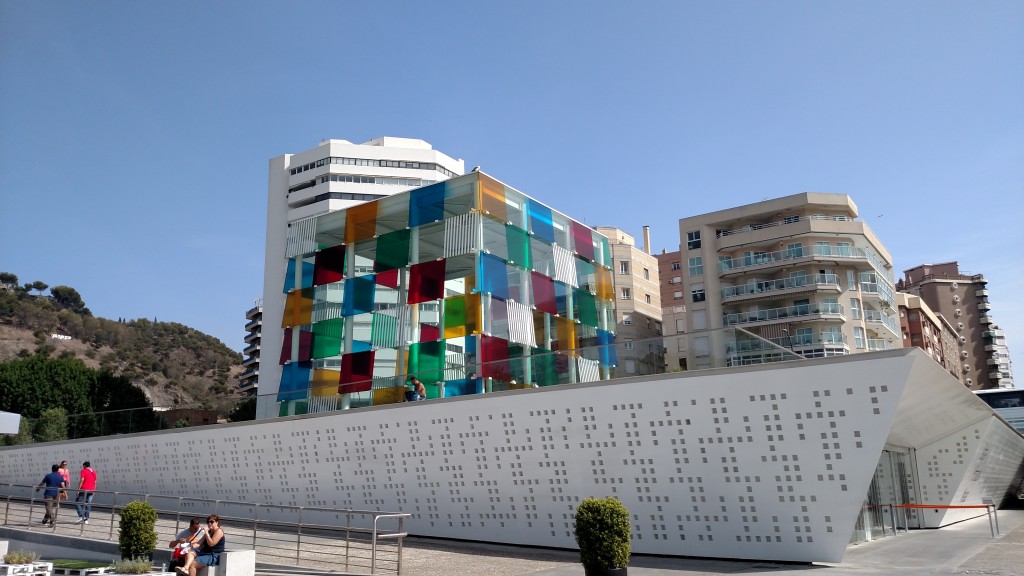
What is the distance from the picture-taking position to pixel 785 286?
59.1 metres

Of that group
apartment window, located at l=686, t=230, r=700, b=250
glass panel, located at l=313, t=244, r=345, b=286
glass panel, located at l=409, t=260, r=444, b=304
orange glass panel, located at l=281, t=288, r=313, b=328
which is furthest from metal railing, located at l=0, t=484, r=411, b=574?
apartment window, located at l=686, t=230, r=700, b=250

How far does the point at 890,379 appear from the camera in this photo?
14.3 metres

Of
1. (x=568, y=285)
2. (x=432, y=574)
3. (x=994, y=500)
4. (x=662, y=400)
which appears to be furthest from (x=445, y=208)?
(x=994, y=500)

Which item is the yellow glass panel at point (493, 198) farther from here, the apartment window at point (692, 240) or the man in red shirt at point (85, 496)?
the apartment window at point (692, 240)

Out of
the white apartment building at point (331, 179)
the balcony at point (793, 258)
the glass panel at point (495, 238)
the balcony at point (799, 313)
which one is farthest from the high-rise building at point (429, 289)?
the white apartment building at point (331, 179)

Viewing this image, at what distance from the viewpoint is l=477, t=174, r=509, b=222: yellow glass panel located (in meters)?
26.8

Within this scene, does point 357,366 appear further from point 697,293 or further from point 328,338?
point 697,293

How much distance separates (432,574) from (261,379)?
66.0 m

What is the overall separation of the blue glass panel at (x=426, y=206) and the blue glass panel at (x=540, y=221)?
11.6ft

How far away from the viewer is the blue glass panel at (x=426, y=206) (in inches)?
1092

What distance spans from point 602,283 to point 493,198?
25.4 ft

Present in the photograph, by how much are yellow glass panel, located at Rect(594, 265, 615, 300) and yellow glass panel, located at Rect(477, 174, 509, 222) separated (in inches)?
253

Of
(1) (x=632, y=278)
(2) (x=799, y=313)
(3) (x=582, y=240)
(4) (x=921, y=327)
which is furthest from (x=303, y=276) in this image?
(4) (x=921, y=327)

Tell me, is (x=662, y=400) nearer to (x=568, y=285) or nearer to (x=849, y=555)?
(x=849, y=555)
